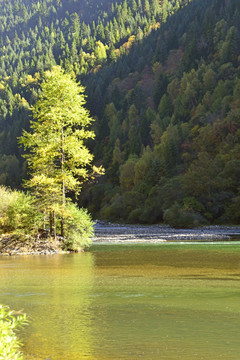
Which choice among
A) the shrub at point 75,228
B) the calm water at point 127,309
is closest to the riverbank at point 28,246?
the shrub at point 75,228

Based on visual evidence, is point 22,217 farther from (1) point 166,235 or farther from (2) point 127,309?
(1) point 166,235

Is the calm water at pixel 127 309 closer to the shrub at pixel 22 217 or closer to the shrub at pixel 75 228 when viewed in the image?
the shrub at pixel 22 217

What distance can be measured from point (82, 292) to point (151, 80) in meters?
186

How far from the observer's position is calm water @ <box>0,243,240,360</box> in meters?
10.8

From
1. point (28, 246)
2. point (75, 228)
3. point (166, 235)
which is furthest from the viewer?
point (166, 235)

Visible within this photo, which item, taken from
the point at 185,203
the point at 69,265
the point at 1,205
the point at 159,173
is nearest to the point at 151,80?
the point at 159,173

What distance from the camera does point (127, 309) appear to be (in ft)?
49.5

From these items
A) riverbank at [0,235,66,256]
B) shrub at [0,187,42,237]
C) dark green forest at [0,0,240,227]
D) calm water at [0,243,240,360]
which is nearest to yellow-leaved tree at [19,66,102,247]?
shrub at [0,187,42,237]

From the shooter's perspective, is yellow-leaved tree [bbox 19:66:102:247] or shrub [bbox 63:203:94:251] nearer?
shrub [bbox 63:203:94:251]

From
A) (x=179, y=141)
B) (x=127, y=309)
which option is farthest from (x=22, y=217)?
(x=179, y=141)

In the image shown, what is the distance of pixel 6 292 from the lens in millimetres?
18188

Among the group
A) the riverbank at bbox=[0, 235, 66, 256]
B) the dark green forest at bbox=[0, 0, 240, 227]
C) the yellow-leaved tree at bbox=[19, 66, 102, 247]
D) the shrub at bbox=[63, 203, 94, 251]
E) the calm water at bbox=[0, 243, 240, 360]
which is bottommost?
the calm water at bbox=[0, 243, 240, 360]

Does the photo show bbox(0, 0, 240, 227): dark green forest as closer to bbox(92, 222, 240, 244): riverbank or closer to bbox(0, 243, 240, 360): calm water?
bbox(92, 222, 240, 244): riverbank

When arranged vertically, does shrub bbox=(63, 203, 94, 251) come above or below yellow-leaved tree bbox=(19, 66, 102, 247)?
below
